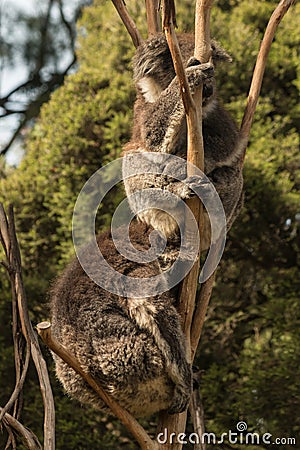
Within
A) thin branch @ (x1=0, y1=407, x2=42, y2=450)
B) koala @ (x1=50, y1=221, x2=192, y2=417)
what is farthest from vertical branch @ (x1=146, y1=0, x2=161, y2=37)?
thin branch @ (x1=0, y1=407, x2=42, y2=450)

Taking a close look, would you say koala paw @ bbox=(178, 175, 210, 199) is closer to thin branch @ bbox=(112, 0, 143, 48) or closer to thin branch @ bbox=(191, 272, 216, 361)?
thin branch @ bbox=(191, 272, 216, 361)

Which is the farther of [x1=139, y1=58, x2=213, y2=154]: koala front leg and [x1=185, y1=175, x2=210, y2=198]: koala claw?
[x1=139, y1=58, x2=213, y2=154]: koala front leg

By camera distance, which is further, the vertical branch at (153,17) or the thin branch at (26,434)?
the vertical branch at (153,17)

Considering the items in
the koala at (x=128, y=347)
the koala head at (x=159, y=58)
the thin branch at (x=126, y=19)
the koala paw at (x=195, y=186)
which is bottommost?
the koala at (x=128, y=347)

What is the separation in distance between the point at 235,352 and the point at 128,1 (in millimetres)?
2991

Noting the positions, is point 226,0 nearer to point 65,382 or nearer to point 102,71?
point 102,71

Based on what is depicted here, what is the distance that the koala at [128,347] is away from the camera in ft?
9.16

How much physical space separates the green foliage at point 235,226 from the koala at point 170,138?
179 cm

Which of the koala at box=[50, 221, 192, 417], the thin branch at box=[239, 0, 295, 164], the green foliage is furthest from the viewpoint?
the green foliage

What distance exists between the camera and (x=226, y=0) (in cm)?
652

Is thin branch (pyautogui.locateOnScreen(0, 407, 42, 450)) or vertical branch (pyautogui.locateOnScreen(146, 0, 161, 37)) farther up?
vertical branch (pyautogui.locateOnScreen(146, 0, 161, 37))

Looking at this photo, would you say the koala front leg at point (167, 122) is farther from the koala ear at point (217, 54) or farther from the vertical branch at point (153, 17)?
the vertical branch at point (153, 17)

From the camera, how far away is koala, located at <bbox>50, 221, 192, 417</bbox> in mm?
2791

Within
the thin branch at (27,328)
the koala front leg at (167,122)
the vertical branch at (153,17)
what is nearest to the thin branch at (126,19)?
the vertical branch at (153,17)
